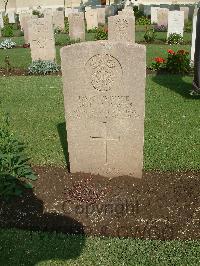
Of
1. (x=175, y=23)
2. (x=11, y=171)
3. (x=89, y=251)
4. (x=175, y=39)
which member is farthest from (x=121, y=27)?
(x=89, y=251)

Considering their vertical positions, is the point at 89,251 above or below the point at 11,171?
below

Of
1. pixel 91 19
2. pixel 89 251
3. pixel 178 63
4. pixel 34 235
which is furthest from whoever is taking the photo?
pixel 91 19

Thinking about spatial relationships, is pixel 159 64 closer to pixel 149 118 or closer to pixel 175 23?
pixel 149 118

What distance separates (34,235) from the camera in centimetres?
399

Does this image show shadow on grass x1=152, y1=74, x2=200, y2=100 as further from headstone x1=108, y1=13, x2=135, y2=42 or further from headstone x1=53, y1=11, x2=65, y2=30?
headstone x1=53, y1=11, x2=65, y2=30

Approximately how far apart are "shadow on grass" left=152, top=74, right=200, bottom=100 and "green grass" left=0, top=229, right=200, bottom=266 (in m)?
5.37

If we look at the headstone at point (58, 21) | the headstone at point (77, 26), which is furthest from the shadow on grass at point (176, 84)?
the headstone at point (58, 21)

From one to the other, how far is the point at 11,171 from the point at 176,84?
617 centimetres

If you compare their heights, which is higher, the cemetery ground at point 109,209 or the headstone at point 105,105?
the headstone at point 105,105

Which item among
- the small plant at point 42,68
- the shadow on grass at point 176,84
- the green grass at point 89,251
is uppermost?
the small plant at point 42,68

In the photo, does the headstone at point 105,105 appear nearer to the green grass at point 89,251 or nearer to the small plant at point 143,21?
the green grass at point 89,251

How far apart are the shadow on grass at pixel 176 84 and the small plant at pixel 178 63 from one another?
366mm

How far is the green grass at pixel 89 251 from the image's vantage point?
3.65m

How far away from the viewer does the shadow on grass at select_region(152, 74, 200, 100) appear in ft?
29.5
